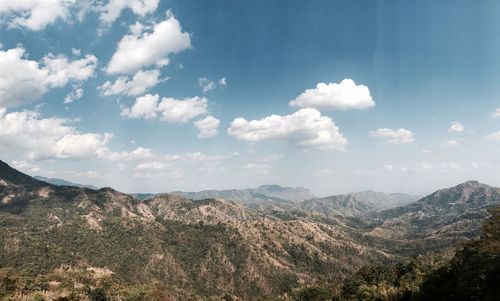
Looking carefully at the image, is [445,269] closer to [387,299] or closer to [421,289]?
[421,289]

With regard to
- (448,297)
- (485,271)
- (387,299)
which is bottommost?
(387,299)

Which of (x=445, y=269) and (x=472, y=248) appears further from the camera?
(x=445, y=269)

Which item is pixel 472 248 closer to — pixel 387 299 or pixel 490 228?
pixel 490 228

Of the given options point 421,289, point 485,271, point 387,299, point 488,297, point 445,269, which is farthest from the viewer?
point 387,299

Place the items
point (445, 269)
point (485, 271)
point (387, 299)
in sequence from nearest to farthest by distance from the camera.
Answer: point (485, 271)
point (445, 269)
point (387, 299)

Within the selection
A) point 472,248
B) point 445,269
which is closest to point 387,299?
point 445,269

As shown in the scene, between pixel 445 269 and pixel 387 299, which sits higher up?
pixel 445 269

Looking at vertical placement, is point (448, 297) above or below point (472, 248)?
below

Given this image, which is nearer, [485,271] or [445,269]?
[485,271]

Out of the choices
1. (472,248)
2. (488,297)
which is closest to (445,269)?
(472,248)
